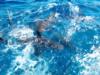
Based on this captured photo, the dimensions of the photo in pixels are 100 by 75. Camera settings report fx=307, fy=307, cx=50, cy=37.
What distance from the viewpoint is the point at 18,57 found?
24.2 ft

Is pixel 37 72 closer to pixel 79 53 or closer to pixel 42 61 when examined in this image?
pixel 42 61

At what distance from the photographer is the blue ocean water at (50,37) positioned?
7.09 metres

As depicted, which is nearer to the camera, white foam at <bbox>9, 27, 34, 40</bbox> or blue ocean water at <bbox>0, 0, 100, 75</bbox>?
blue ocean water at <bbox>0, 0, 100, 75</bbox>

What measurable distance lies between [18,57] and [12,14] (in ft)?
6.89

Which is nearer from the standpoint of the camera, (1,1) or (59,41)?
(59,41)

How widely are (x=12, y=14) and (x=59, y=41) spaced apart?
208 centimetres

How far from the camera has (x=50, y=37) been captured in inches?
313

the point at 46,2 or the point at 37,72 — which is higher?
the point at 46,2

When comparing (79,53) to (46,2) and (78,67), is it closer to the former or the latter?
(78,67)

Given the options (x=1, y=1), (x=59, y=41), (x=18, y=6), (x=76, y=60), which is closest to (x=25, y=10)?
(x=18, y=6)

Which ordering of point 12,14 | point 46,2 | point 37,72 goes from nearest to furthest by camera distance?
point 37,72
point 12,14
point 46,2

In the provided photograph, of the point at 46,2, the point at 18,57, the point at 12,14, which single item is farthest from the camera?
→ the point at 46,2

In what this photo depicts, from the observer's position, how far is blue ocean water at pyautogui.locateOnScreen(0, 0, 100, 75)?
23.3 ft

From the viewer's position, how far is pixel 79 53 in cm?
750
